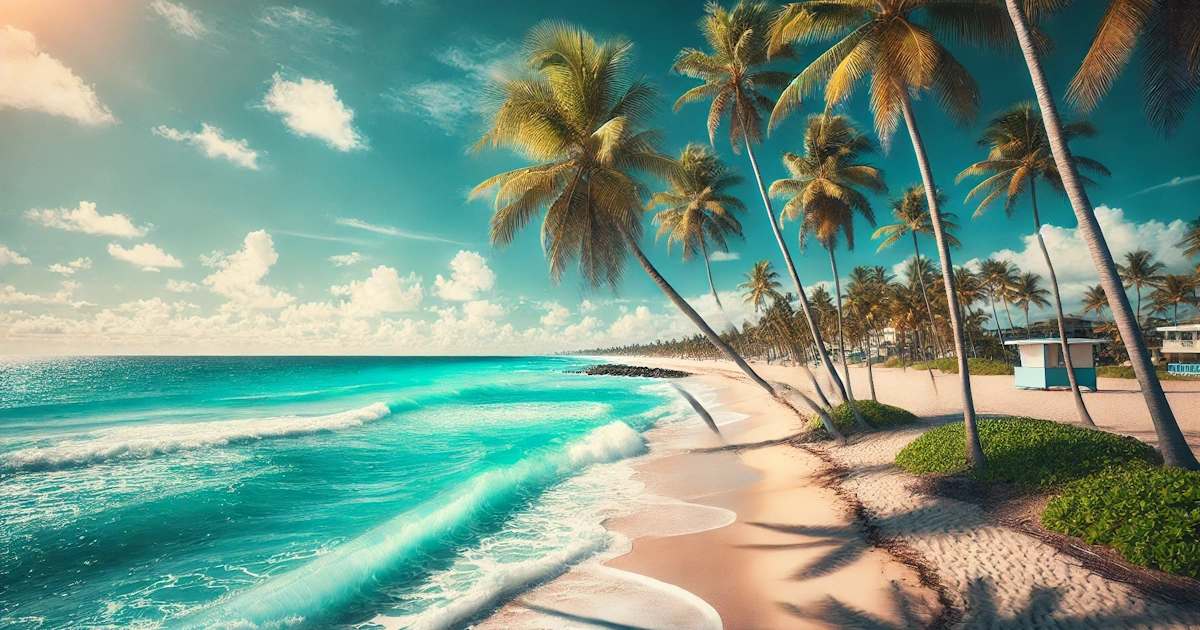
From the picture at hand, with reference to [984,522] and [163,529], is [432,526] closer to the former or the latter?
[163,529]

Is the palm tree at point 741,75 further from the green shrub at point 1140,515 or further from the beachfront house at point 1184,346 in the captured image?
the beachfront house at point 1184,346

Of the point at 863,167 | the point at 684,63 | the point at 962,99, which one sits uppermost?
the point at 684,63

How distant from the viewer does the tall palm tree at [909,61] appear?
7641 mm

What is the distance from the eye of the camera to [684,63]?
11961 mm

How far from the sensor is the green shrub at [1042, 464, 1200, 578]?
4.20 metres

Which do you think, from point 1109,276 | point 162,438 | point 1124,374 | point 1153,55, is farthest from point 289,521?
point 1124,374

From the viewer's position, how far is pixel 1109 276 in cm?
555

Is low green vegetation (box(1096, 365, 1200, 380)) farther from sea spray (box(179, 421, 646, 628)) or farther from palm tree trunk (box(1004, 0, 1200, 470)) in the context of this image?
sea spray (box(179, 421, 646, 628))

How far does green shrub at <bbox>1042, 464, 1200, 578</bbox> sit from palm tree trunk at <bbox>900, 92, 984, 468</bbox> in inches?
62.9

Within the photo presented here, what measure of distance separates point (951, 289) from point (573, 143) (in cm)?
835

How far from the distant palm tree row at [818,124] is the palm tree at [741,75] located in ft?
0.12

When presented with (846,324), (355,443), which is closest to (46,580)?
(355,443)

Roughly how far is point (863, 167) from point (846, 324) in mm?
38722

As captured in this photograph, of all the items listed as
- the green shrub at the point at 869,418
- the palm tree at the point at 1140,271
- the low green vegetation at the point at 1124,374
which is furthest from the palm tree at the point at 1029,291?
the green shrub at the point at 869,418
